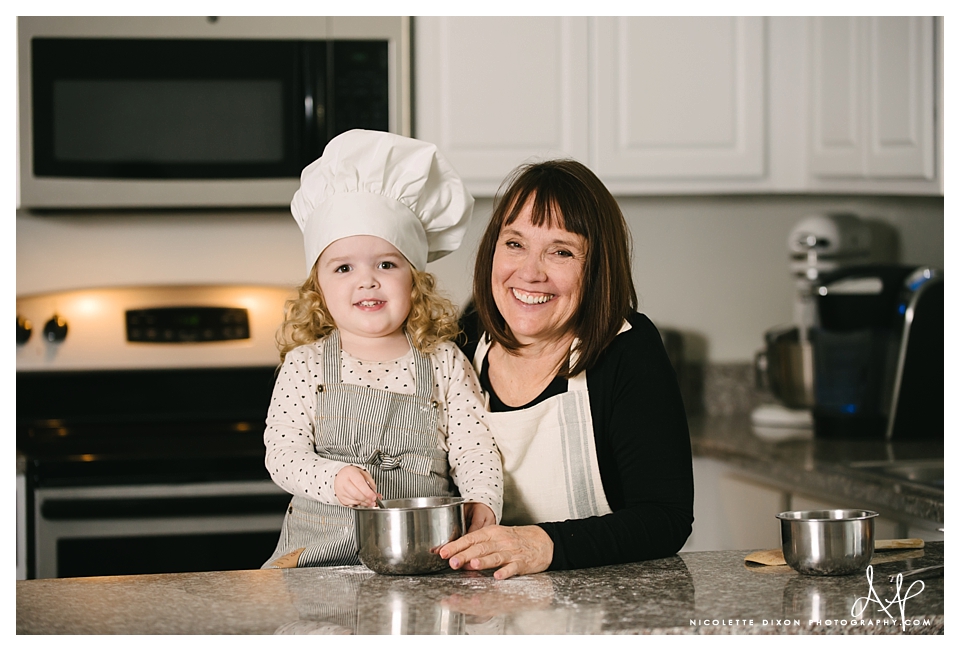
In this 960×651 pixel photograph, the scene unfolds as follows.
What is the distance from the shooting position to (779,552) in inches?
42.1

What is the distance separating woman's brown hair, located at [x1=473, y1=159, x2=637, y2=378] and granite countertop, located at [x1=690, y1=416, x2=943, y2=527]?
710 mm

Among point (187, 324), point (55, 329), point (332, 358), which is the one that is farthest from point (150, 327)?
point (332, 358)

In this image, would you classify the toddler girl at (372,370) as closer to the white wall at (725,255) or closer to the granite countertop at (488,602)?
the granite countertop at (488,602)

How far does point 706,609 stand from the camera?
897mm

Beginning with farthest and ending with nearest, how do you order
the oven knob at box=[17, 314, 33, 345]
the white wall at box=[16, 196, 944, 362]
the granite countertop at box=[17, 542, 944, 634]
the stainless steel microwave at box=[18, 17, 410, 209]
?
the white wall at box=[16, 196, 944, 362] → the oven knob at box=[17, 314, 33, 345] → the stainless steel microwave at box=[18, 17, 410, 209] → the granite countertop at box=[17, 542, 944, 634]

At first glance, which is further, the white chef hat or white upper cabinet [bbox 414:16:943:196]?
white upper cabinet [bbox 414:16:943:196]

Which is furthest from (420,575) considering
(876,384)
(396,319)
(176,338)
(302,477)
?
(176,338)

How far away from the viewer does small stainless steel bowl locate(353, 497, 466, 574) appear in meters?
0.96

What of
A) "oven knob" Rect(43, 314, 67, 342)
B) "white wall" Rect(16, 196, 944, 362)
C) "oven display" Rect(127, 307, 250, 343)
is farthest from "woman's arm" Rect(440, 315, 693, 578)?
"oven knob" Rect(43, 314, 67, 342)

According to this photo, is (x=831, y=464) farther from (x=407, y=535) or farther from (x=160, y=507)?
(x=160, y=507)

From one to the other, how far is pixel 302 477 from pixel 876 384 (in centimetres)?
150

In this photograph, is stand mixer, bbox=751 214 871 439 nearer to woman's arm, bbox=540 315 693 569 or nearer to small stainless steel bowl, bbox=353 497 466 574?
woman's arm, bbox=540 315 693 569

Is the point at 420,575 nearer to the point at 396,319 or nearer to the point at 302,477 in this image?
the point at 302,477

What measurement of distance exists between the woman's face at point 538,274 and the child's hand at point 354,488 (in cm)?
29
